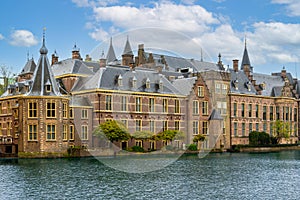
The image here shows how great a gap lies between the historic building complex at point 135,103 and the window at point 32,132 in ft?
0.15

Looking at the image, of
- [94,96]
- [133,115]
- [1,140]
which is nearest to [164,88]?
[133,115]

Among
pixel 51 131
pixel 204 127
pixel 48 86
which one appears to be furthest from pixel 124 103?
pixel 204 127

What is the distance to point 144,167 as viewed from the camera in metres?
46.7

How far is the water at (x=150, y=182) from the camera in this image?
101 feet

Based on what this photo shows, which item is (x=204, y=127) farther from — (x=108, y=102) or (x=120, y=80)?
(x=108, y=102)

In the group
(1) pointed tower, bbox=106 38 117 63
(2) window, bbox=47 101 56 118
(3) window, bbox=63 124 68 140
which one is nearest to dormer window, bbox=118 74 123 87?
(3) window, bbox=63 124 68 140

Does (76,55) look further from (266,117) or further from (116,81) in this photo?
(266,117)

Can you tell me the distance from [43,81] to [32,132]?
6.03 metres

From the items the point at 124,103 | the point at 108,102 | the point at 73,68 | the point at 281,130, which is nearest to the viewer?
the point at 108,102

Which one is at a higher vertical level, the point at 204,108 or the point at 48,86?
the point at 48,86

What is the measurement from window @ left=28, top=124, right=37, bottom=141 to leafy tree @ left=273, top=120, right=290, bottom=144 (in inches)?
1826

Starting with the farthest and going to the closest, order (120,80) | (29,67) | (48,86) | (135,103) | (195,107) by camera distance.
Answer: (29,67) < (195,107) < (135,103) < (120,80) < (48,86)

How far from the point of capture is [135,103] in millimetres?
70438

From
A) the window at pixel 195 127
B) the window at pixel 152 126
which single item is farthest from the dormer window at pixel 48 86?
the window at pixel 195 127
